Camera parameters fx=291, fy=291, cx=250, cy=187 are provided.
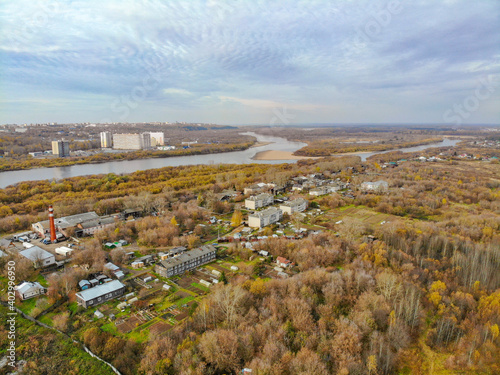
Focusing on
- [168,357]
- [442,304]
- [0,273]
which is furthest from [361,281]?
[0,273]

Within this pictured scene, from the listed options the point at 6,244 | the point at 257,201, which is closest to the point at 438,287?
the point at 257,201

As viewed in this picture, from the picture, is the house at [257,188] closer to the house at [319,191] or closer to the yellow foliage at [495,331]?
the house at [319,191]

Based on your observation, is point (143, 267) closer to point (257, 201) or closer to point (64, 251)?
point (64, 251)

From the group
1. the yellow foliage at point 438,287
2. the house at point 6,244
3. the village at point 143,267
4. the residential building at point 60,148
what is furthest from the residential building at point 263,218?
the residential building at point 60,148

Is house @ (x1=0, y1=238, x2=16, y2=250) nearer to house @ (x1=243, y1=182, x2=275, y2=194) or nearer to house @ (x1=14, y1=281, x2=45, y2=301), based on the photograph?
house @ (x1=14, y1=281, x2=45, y2=301)

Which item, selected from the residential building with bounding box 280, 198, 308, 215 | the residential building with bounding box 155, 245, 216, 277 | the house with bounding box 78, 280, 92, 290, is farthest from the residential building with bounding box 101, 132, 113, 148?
the house with bounding box 78, 280, 92, 290

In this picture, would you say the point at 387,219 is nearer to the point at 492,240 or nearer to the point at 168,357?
the point at 492,240
